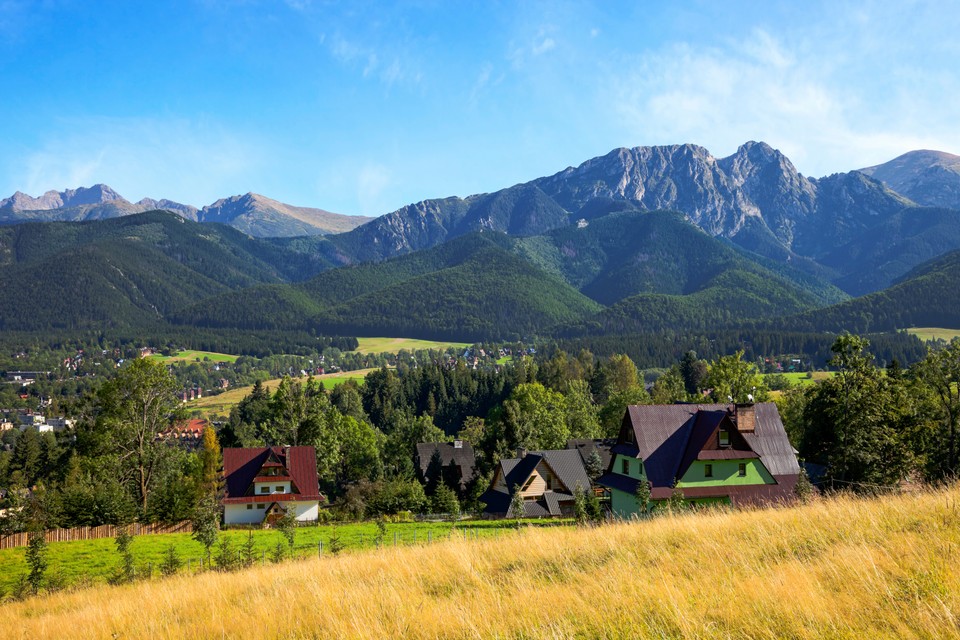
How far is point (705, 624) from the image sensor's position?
252 inches

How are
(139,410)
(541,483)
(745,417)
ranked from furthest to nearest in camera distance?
(541,483) → (139,410) → (745,417)

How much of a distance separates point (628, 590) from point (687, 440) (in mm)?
35285

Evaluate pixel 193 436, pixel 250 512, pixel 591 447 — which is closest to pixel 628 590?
pixel 250 512

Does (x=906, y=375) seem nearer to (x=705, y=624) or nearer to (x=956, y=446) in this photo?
(x=956, y=446)

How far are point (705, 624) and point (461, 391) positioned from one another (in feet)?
431

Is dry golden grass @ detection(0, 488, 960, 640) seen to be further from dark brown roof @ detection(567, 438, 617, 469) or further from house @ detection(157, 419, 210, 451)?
house @ detection(157, 419, 210, 451)

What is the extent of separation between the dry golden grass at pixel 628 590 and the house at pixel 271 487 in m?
47.7

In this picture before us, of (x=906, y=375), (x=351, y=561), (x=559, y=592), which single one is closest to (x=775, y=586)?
(x=559, y=592)

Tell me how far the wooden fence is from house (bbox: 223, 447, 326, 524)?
13092 millimetres

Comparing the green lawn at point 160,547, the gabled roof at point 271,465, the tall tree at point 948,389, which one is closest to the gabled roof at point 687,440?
the green lawn at point 160,547

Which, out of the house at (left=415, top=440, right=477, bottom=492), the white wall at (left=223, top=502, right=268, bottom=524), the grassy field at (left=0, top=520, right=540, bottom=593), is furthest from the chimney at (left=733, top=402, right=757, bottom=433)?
the white wall at (left=223, top=502, right=268, bottom=524)

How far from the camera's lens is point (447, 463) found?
7569cm

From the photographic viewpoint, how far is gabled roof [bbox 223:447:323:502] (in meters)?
60.2

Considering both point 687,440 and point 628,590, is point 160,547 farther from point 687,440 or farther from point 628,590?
point 628,590
